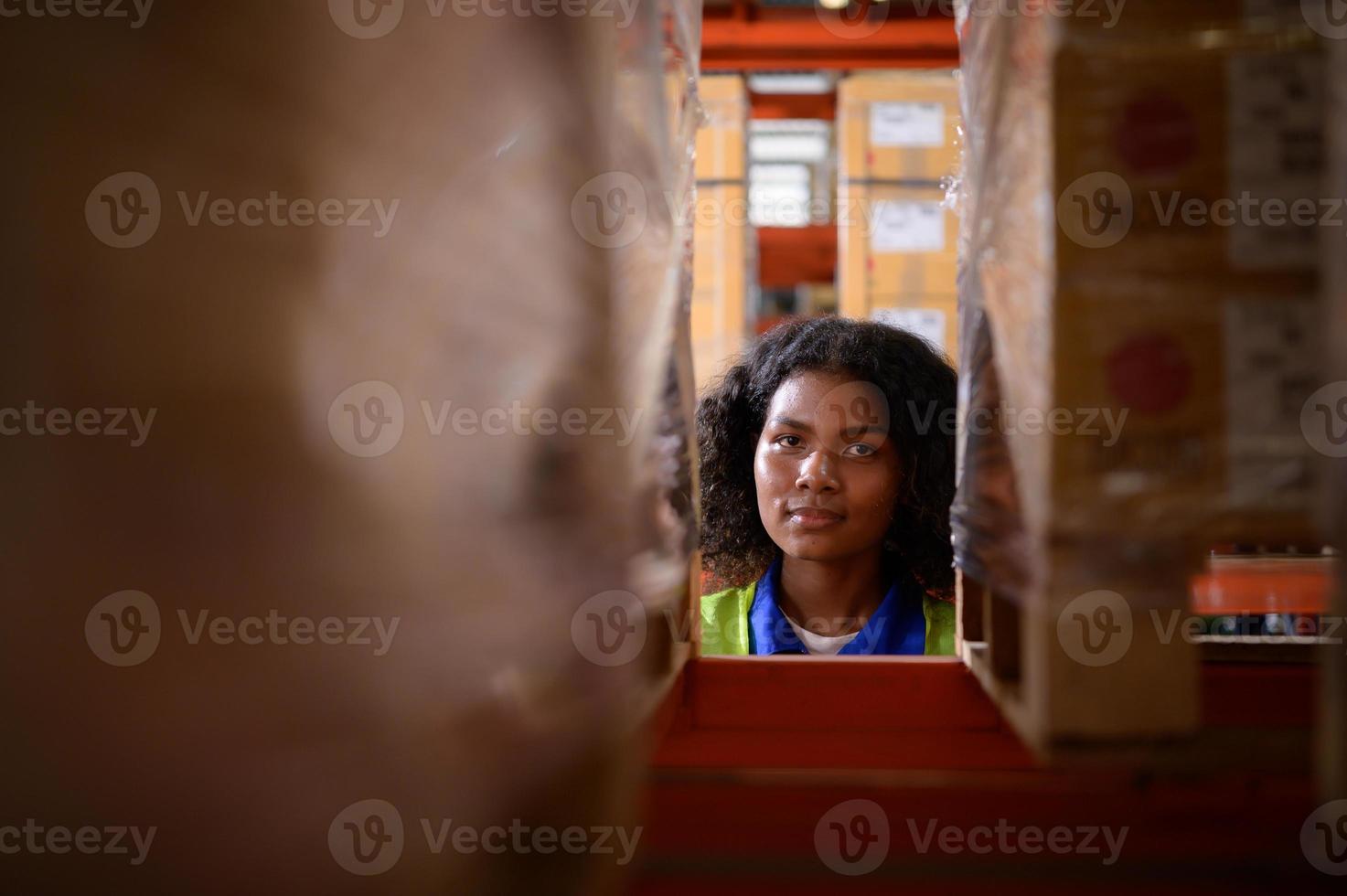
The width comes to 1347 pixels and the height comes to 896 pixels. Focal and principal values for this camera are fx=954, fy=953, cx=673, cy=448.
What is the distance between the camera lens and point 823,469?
2283 mm

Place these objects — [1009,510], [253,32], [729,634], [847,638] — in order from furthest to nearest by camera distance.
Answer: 1. [729,634]
2. [847,638]
3. [1009,510]
4. [253,32]

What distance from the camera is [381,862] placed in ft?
3.21

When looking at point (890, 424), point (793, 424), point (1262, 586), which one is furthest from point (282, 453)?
point (1262, 586)

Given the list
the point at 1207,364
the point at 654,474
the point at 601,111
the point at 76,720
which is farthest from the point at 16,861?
the point at 1207,364

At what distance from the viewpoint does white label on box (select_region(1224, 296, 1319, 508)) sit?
0.96 metres

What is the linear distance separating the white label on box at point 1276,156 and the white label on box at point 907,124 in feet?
11.0

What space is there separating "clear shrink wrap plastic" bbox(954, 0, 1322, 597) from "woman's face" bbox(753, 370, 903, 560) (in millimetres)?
1282

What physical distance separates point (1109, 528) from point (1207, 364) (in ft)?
0.64

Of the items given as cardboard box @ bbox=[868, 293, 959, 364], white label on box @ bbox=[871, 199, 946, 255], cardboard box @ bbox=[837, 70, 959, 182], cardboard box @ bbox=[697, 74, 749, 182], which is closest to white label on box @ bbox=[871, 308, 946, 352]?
cardboard box @ bbox=[868, 293, 959, 364]

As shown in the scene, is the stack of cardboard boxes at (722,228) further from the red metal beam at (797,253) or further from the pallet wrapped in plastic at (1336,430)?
the pallet wrapped in plastic at (1336,430)

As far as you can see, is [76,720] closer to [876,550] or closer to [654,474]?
[654,474]

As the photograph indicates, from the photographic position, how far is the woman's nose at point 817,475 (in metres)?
2.28

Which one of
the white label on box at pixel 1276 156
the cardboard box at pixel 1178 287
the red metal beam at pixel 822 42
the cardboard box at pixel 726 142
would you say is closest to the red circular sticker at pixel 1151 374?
the cardboard box at pixel 1178 287

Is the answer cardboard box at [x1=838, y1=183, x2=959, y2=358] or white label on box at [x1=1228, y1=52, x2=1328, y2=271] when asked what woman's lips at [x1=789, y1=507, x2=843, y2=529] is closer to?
white label on box at [x1=1228, y1=52, x2=1328, y2=271]
